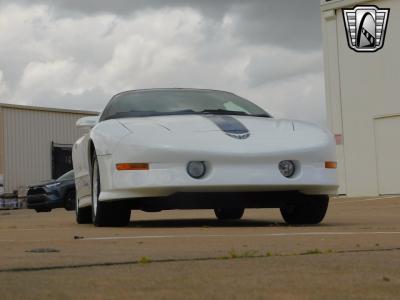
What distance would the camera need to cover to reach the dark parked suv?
72.4ft

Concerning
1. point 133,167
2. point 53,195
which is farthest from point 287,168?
point 53,195

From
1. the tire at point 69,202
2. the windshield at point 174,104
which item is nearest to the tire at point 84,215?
the windshield at point 174,104

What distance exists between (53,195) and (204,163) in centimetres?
1560

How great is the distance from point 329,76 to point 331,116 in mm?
1109

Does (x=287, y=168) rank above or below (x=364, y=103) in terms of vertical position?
below

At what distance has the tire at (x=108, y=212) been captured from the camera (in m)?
7.62

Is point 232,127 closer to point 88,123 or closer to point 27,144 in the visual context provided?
point 88,123

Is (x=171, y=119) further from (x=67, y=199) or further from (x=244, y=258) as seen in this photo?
(x=67, y=199)

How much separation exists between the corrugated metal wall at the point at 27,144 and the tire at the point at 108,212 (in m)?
24.5

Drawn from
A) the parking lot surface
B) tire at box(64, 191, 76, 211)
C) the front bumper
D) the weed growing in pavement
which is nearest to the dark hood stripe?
the front bumper

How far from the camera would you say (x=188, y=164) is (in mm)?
7055

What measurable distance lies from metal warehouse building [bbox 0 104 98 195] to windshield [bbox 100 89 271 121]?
23.7m

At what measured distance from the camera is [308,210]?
317 inches

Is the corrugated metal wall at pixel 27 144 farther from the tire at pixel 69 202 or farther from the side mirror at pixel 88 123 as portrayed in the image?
the side mirror at pixel 88 123
